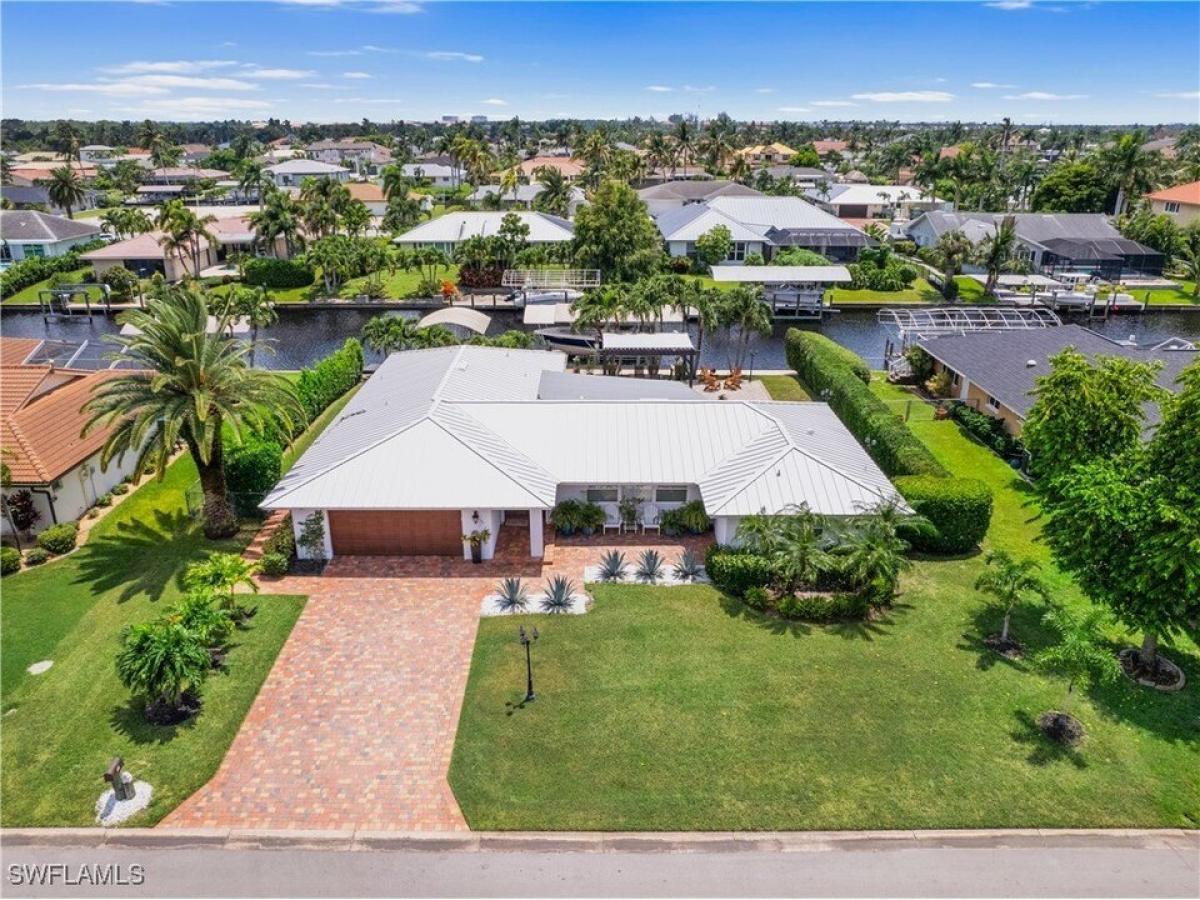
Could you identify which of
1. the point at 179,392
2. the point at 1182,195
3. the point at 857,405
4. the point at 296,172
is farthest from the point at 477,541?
the point at 296,172

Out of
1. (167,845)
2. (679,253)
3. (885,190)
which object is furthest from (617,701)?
(885,190)

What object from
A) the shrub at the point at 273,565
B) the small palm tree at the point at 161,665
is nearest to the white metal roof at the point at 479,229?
the shrub at the point at 273,565

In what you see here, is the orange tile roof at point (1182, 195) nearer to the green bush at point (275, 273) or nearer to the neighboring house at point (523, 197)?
the neighboring house at point (523, 197)

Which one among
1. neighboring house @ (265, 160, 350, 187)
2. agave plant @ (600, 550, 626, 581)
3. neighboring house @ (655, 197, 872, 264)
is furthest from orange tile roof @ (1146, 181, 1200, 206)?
neighboring house @ (265, 160, 350, 187)

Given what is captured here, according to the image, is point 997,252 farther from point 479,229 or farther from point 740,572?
point 740,572

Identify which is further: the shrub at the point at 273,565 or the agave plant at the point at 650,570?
the agave plant at the point at 650,570

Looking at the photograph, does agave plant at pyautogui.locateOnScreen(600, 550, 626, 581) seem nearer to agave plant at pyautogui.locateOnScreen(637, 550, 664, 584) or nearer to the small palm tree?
agave plant at pyautogui.locateOnScreen(637, 550, 664, 584)
